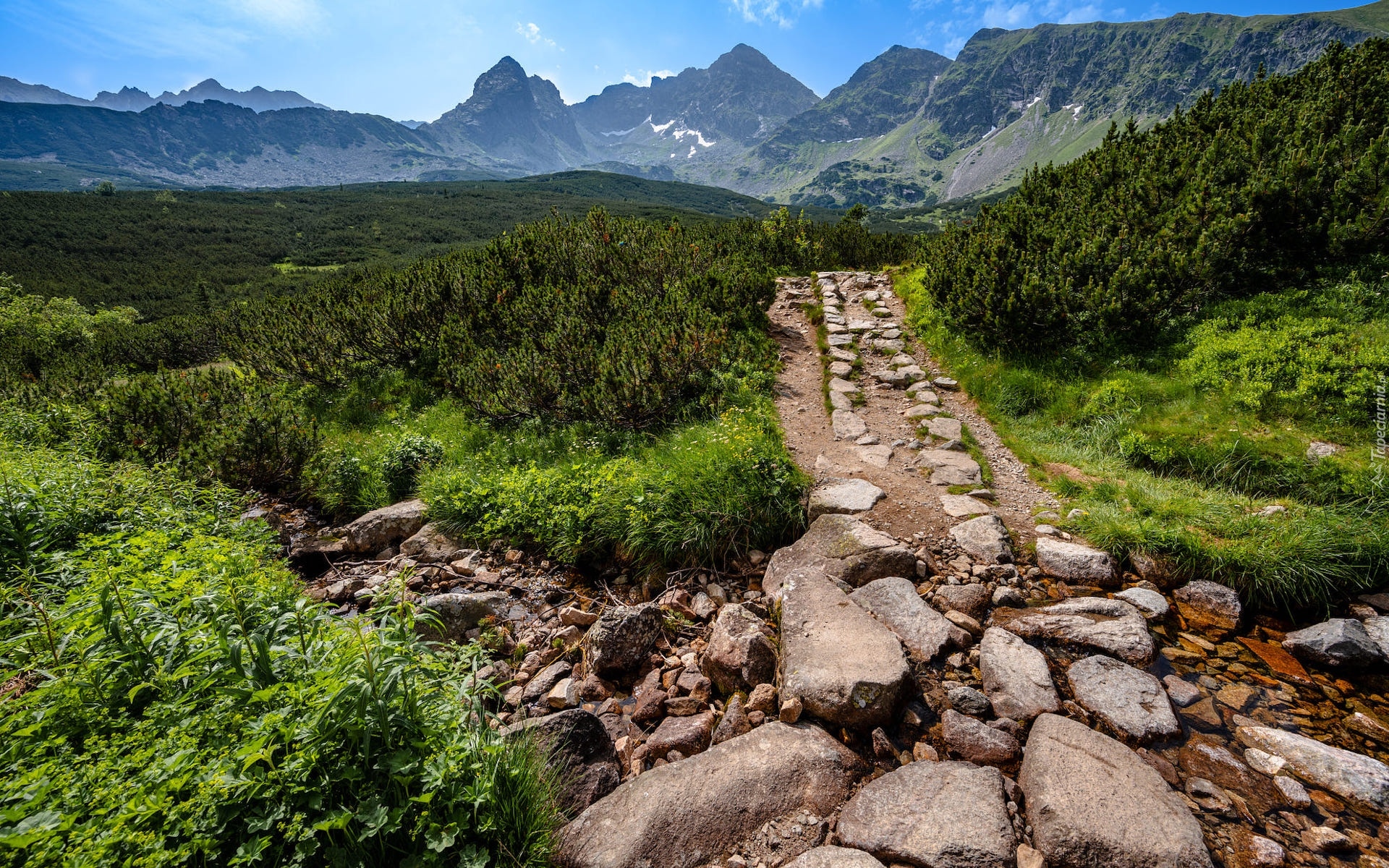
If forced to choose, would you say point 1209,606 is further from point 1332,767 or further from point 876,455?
point 876,455

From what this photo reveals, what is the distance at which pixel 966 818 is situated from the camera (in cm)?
268

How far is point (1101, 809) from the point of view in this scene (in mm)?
2646

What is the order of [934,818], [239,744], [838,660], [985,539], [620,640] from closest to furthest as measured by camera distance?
[239,744], [934,818], [838,660], [620,640], [985,539]

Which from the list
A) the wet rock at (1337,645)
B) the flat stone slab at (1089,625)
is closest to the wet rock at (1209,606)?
the wet rock at (1337,645)

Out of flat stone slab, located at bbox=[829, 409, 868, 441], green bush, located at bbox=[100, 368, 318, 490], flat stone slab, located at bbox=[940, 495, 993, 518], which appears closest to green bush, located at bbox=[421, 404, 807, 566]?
flat stone slab, located at bbox=[829, 409, 868, 441]

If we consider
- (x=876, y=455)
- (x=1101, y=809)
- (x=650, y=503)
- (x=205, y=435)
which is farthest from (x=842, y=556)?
(x=205, y=435)

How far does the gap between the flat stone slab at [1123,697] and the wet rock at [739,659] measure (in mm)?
2101

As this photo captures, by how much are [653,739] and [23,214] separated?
526ft

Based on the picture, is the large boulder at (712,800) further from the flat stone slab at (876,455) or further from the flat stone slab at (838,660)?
the flat stone slab at (876,455)

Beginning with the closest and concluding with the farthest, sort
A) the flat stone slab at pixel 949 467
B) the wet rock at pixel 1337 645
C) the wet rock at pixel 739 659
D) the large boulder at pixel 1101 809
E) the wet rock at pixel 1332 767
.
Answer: the large boulder at pixel 1101 809, the wet rock at pixel 1332 767, the wet rock at pixel 1337 645, the wet rock at pixel 739 659, the flat stone slab at pixel 949 467

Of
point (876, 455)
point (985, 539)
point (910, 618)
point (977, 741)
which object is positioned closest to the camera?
point (977, 741)

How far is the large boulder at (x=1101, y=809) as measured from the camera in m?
2.48

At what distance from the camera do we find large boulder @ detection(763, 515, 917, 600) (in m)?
4.91

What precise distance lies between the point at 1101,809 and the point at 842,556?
260 centimetres
